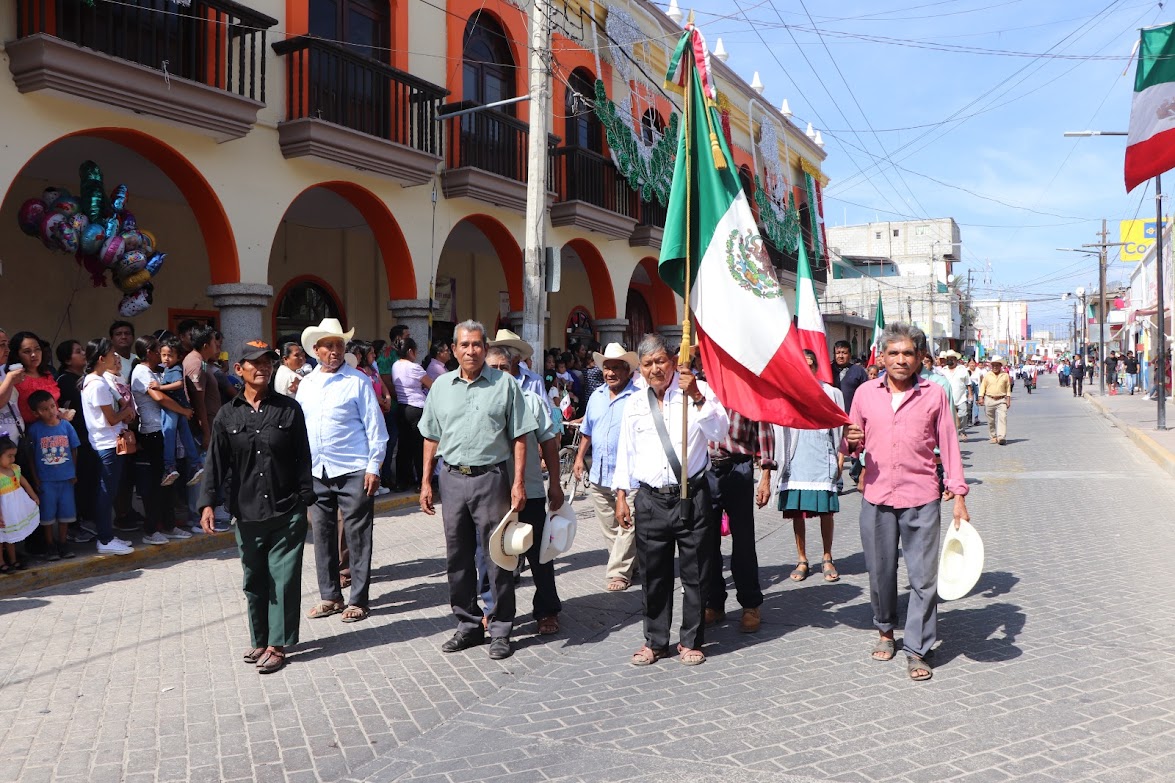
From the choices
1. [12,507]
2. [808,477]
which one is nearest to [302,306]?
[12,507]

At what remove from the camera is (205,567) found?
25.3 ft

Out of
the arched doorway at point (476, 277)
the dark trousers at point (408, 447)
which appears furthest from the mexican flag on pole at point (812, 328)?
the arched doorway at point (476, 277)

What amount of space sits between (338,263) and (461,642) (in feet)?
39.0

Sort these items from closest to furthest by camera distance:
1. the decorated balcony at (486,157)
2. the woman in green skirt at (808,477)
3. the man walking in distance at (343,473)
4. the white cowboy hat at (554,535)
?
the white cowboy hat at (554,535) < the man walking in distance at (343,473) < the woman in green skirt at (808,477) < the decorated balcony at (486,157)

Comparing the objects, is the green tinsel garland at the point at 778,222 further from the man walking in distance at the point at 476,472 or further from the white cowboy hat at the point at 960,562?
the white cowboy hat at the point at 960,562

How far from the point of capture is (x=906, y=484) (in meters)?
5.07

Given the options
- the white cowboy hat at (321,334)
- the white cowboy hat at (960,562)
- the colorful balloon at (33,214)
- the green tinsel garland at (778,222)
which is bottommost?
the white cowboy hat at (960,562)

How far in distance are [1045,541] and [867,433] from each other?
4212 mm

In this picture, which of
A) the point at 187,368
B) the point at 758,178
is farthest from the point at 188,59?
the point at 758,178

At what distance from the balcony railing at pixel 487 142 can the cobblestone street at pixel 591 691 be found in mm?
8417

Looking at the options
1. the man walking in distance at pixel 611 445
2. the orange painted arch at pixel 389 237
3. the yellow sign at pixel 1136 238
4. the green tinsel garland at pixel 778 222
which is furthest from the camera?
the yellow sign at pixel 1136 238

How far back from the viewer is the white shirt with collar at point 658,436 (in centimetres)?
527

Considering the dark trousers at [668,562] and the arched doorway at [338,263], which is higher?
the arched doorway at [338,263]

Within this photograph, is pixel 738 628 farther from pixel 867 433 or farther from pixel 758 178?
pixel 758 178
